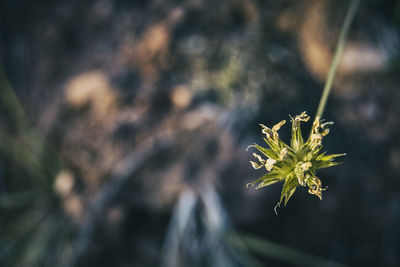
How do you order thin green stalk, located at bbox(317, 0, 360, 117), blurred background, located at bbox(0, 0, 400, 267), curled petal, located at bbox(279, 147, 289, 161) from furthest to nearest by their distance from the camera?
blurred background, located at bbox(0, 0, 400, 267), thin green stalk, located at bbox(317, 0, 360, 117), curled petal, located at bbox(279, 147, 289, 161)

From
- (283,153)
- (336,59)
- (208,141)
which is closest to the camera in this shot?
(283,153)

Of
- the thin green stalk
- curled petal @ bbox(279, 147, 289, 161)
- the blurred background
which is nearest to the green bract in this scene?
curled petal @ bbox(279, 147, 289, 161)

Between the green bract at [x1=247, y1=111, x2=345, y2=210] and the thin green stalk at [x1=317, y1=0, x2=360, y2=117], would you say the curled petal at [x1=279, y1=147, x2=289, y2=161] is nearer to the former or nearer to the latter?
the green bract at [x1=247, y1=111, x2=345, y2=210]

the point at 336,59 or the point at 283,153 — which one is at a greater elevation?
the point at 336,59

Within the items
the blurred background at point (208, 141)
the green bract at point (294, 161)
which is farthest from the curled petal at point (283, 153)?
the blurred background at point (208, 141)

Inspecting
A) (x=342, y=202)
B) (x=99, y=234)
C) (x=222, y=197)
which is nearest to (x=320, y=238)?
(x=342, y=202)

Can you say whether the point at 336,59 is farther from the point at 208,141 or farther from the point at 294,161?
the point at 208,141

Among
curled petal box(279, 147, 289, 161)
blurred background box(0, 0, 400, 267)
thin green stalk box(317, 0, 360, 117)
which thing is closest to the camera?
curled petal box(279, 147, 289, 161)

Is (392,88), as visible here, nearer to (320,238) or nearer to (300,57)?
(300,57)

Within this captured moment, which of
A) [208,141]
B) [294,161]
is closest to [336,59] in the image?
[294,161]
